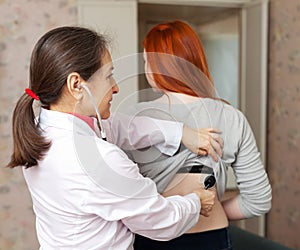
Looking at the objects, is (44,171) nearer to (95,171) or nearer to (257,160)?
(95,171)

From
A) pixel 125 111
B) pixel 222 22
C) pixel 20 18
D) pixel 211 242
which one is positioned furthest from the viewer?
pixel 222 22

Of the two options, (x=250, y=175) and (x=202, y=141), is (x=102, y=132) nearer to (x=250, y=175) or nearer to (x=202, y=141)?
(x=202, y=141)

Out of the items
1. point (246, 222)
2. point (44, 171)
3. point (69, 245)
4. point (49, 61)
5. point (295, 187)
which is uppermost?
point (49, 61)

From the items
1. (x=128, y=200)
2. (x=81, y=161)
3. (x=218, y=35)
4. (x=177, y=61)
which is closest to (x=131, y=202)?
(x=128, y=200)

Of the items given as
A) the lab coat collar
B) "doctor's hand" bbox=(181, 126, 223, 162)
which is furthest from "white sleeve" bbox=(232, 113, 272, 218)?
the lab coat collar

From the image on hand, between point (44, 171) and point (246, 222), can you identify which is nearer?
point (44, 171)

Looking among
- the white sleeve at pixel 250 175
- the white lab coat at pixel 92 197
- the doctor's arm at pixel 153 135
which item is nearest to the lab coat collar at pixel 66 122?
the white lab coat at pixel 92 197

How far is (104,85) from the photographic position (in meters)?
0.95

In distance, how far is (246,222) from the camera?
2842 mm

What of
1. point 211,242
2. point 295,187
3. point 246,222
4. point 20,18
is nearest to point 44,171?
point 211,242

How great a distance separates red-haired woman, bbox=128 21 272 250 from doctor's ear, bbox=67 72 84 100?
180 mm

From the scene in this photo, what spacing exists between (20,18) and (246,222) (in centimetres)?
183

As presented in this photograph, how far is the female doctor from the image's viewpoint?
0.90 m

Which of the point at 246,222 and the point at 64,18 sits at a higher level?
the point at 64,18
